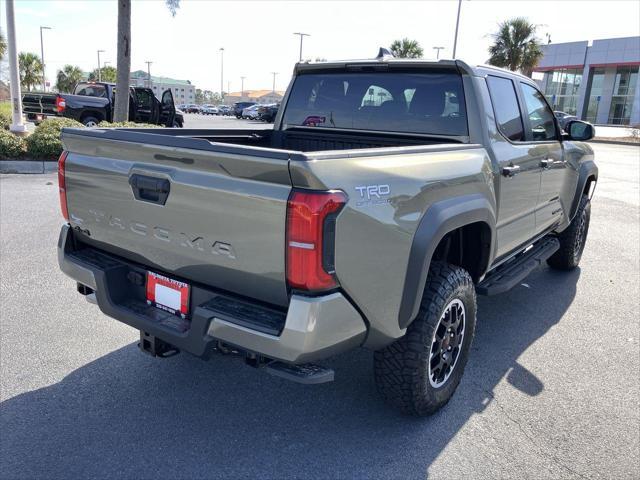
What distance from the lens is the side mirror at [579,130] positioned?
15.9 feet

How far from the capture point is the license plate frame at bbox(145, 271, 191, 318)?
8.45 feet

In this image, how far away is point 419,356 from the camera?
273cm

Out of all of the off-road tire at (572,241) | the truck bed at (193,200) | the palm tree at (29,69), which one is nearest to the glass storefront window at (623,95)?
the off-road tire at (572,241)

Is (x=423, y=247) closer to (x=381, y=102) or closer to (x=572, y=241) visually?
(x=381, y=102)

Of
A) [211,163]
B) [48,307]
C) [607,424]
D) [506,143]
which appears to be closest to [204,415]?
[211,163]

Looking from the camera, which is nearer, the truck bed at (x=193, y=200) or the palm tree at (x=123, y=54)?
the truck bed at (x=193, y=200)

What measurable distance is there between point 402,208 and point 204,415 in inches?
62.9

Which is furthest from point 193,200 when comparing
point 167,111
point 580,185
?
point 167,111

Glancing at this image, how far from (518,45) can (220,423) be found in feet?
135

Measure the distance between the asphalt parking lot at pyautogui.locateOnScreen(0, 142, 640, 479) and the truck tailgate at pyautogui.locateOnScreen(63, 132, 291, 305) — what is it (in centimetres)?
86

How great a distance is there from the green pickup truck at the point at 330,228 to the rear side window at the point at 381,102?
1 cm

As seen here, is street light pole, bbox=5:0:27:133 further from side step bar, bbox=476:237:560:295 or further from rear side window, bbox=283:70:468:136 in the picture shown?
side step bar, bbox=476:237:560:295

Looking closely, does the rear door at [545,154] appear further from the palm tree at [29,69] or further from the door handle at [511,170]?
the palm tree at [29,69]

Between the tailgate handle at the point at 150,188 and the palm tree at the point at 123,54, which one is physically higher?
the palm tree at the point at 123,54
